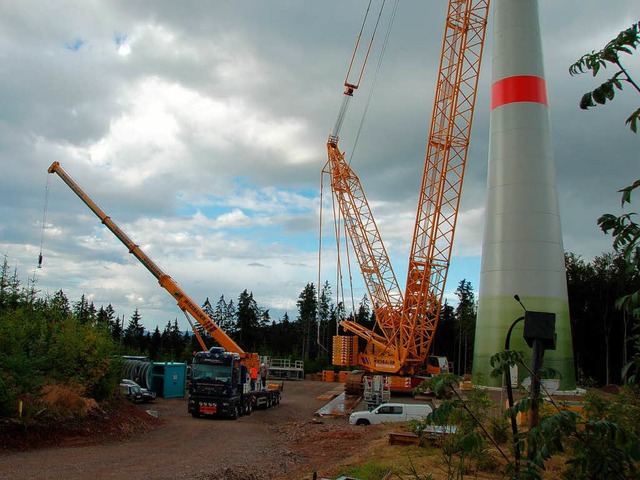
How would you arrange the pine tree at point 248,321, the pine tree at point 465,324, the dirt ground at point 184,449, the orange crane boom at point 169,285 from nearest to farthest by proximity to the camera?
the dirt ground at point 184,449
the orange crane boom at point 169,285
the pine tree at point 465,324
the pine tree at point 248,321

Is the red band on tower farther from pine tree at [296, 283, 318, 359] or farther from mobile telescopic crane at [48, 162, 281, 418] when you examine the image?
pine tree at [296, 283, 318, 359]

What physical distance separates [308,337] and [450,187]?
6631cm

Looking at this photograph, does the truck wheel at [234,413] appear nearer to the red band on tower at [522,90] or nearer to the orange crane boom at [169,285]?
the orange crane boom at [169,285]

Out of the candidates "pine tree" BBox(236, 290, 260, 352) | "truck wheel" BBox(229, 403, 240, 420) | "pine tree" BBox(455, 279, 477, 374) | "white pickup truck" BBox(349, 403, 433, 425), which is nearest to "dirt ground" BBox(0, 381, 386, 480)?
"truck wheel" BBox(229, 403, 240, 420)

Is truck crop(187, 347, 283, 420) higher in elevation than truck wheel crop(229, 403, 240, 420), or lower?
higher

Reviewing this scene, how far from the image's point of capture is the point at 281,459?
17.0 metres

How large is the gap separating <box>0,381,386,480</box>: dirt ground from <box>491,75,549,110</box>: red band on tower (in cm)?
1645

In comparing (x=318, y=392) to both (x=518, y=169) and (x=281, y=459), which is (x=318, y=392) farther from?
(x=281, y=459)

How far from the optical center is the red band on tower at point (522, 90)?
27250mm

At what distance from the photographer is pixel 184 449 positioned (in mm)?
18500

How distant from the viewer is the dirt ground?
47.0ft

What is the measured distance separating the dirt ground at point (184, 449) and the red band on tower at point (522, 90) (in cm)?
1645

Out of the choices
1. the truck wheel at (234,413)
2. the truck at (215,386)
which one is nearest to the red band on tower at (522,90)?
the truck at (215,386)

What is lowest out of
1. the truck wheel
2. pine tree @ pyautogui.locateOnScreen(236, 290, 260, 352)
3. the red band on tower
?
the truck wheel
